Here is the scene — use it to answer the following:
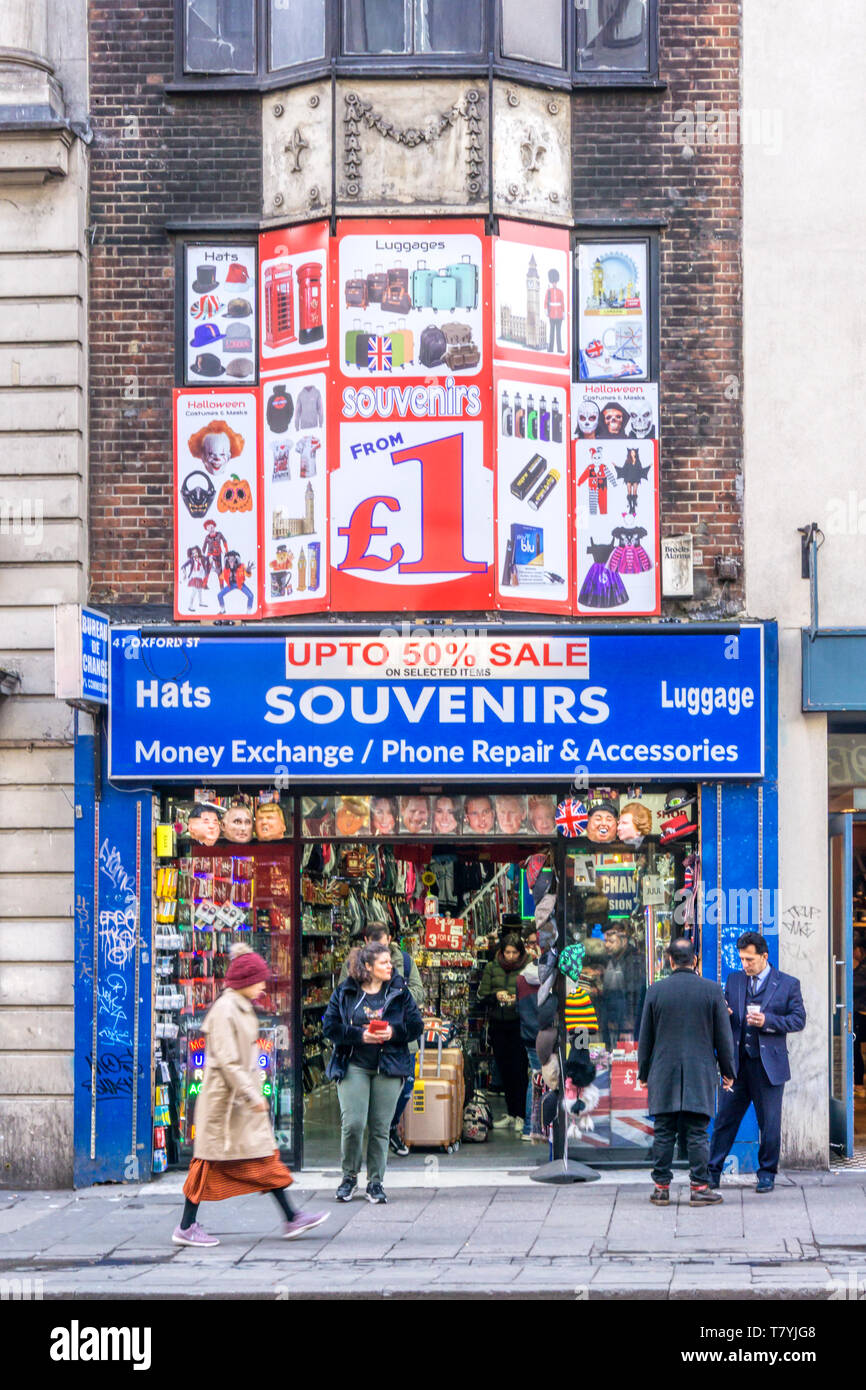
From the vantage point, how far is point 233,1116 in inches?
406

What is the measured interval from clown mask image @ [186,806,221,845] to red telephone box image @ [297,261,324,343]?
3.65 meters

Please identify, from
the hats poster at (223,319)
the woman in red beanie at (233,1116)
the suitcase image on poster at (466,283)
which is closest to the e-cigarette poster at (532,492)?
the suitcase image on poster at (466,283)

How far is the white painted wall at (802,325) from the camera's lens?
43.4 feet

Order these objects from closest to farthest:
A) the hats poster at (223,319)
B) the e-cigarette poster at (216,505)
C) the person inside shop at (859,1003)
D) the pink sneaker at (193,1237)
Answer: the pink sneaker at (193,1237) < the e-cigarette poster at (216,505) < the hats poster at (223,319) < the person inside shop at (859,1003)

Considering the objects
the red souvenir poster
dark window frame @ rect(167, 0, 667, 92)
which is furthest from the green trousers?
dark window frame @ rect(167, 0, 667, 92)

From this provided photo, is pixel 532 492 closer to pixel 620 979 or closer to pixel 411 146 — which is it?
pixel 411 146

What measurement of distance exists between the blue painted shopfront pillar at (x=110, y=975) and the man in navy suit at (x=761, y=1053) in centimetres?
424

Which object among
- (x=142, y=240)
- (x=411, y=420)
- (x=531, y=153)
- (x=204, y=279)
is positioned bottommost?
(x=411, y=420)

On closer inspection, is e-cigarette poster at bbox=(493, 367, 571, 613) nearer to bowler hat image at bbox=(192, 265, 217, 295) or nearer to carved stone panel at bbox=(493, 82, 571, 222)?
carved stone panel at bbox=(493, 82, 571, 222)

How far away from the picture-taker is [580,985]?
1334 centimetres

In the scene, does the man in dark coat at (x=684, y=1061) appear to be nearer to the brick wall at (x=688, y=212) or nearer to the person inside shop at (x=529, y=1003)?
the person inside shop at (x=529, y=1003)

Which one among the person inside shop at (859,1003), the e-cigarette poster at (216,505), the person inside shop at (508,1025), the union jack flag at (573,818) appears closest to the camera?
the union jack flag at (573,818)

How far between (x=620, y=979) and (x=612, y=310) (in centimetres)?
512

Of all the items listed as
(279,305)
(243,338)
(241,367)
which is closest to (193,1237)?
(241,367)
